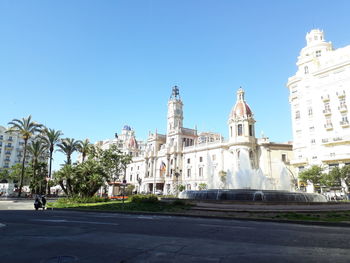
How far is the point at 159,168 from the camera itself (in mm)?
70875

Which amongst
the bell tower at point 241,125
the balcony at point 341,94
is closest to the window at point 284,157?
Answer: the bell tower at point 241,125

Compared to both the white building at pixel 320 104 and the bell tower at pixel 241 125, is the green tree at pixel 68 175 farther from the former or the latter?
the white building at pixel 320 104

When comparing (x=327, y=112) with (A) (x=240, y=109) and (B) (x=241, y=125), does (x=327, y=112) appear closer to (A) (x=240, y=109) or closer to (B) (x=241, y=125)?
(B) (x=241, y=125)

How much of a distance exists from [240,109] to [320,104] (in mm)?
14780

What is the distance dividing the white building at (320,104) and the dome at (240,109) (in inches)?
336

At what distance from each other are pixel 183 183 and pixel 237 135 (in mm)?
19288

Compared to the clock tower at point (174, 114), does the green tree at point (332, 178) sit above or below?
below

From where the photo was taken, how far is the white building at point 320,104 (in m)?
40.9

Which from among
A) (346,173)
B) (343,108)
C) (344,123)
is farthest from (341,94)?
(346,173)

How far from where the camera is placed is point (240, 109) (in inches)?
2119

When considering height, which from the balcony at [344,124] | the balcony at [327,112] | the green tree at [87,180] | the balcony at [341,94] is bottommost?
the green tree at [87,180]

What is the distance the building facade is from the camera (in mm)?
50219

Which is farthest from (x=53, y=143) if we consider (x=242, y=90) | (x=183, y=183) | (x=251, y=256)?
(x=251, y=256)

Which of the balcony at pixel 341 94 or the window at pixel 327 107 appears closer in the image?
the balcony at pixel 341 94
